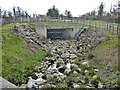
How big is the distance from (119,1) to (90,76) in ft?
122

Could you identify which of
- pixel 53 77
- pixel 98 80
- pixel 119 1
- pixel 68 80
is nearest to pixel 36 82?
pixel 53 77

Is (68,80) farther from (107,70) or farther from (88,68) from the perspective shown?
(107,70)

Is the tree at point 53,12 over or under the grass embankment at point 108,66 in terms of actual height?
over

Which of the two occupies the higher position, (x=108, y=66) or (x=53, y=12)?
(x=53, y=12)

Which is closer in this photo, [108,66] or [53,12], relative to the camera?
[108,66]

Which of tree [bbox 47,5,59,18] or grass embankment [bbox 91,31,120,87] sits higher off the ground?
tree [bbox 47,5,59,18]

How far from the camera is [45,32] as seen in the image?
3056 cm

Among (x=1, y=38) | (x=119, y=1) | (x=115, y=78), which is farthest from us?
(x=119, y=1)

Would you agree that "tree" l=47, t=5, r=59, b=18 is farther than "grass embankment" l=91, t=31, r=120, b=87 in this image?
Yes

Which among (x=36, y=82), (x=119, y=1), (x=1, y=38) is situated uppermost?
(x=119, y=1)

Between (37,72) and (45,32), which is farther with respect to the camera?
(45,32)

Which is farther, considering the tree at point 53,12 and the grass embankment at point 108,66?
the tree at point 53,12

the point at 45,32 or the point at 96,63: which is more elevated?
the point at 45,32

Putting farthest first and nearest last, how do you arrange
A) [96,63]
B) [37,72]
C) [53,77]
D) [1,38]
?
[1,38] < [96,63] < [37,72] < [53,77]
